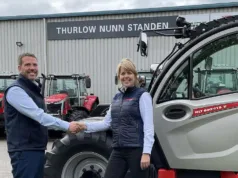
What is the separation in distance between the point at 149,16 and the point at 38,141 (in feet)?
46.2

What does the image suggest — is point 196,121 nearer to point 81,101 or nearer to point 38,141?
point 38,141

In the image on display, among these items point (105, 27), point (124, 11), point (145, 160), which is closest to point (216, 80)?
point (145, 160)

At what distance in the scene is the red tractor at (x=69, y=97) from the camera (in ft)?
34.7

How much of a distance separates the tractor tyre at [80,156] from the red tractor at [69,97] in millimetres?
6167

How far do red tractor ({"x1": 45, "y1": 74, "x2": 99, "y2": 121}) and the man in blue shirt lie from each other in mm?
7233

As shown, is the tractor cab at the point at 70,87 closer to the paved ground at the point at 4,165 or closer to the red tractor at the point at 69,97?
the red tractor at the point at 69,97

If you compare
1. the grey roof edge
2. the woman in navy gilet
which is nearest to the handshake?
the woman in navy gilet

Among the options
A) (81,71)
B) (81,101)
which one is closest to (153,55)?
(81,71)

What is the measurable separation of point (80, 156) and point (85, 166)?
0.15 metres

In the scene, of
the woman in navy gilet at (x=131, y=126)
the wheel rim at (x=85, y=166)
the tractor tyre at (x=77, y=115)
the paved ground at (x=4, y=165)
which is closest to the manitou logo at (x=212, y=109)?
the woman in navy gilet at (x=131, y=126)

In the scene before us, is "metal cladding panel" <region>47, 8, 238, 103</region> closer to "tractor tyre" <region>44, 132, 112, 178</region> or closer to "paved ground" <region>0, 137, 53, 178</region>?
"paved ground" <region>0, 137, 53, 178</region>

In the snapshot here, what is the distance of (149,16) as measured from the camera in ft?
54.5

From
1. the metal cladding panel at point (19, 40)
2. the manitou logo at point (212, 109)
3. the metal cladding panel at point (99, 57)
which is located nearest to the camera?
the manitou logo at point (212, 109)

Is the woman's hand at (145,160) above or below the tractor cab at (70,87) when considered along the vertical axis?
below
